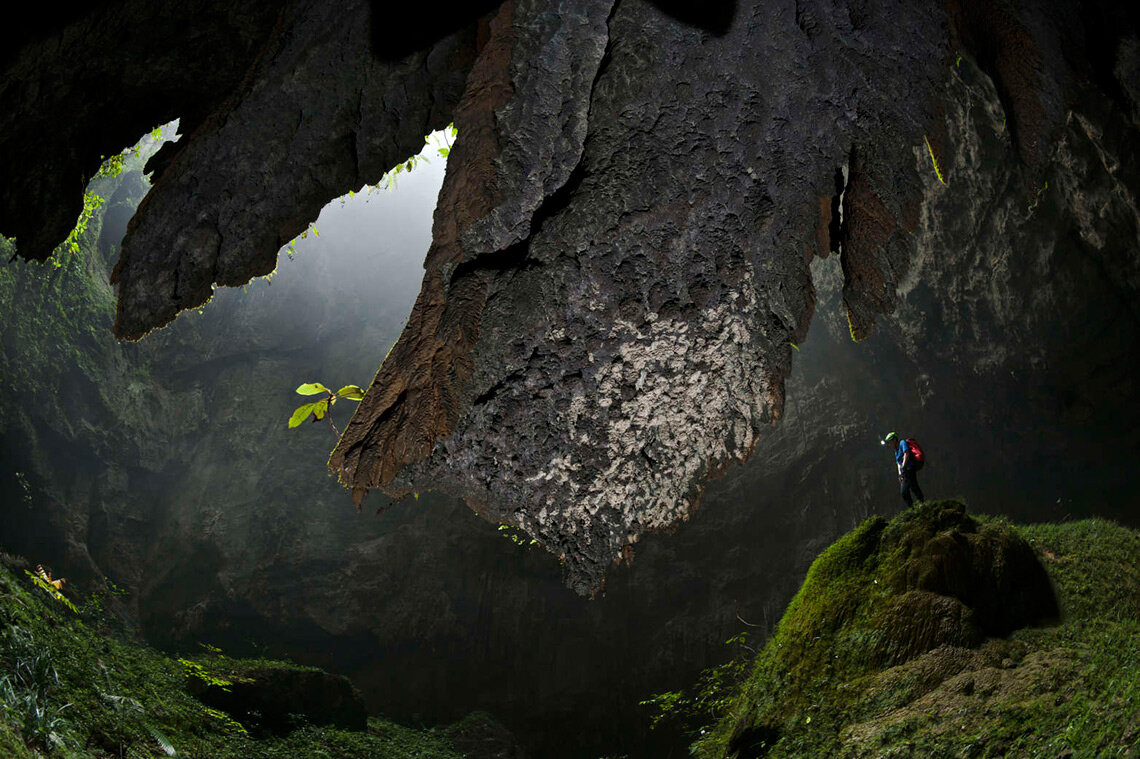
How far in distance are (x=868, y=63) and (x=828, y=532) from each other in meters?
9.89

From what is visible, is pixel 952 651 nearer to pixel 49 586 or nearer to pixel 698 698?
pixel 698 698

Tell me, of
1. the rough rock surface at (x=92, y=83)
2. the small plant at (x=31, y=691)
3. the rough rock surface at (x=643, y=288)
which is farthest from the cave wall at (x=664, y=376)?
the small plant at (x=31, y=691)

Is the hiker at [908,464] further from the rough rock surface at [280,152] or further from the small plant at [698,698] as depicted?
the rough rock surface at [280,152]

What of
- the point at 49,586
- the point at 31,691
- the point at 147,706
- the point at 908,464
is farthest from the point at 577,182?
the point at 49,586

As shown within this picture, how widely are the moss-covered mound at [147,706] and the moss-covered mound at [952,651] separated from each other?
2950 mm

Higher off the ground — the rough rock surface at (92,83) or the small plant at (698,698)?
the rough rock surface at (92,83)

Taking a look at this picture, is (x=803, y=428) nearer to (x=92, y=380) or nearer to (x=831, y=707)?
(x=831, y=707)

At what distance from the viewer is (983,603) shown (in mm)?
3068

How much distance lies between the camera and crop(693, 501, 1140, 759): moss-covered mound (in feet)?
6.53

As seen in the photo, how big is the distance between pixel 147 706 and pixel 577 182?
13.5ft

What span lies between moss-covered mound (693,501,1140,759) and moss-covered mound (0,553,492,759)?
2.95 m

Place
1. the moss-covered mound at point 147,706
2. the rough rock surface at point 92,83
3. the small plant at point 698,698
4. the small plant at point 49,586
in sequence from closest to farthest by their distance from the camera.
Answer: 1. the rough rock surface at point 92,83
2. the moss-covered mound at point 147,706
3. the small plant at point 49,586
4. the small plant at point 698,698

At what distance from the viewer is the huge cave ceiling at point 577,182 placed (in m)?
1.32

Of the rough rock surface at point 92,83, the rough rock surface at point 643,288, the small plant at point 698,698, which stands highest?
the rough rock surface at point 92,83
